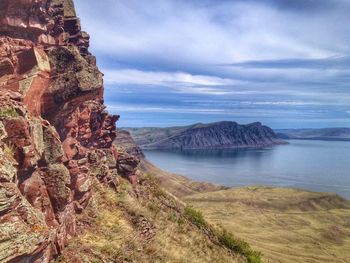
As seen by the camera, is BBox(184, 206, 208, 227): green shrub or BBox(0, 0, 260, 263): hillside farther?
BBox(184, 206, 208, 227): green shrub

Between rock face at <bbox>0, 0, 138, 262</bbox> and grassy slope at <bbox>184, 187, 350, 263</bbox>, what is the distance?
6483 centimetres

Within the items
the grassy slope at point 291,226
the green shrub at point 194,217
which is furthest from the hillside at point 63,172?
the grassy slope at point 291,226

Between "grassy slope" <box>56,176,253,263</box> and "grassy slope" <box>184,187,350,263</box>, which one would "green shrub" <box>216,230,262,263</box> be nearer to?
"grassy slope" <box>56,176,253,263</box>

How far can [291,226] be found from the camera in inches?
6093

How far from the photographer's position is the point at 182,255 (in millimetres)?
40906

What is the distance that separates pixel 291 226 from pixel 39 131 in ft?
478

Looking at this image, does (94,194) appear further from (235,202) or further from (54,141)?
(235,202)

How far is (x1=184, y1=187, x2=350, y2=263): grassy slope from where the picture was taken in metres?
107

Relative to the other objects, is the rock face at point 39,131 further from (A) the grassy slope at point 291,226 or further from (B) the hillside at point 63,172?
(A) the grassy slope at point 291,226

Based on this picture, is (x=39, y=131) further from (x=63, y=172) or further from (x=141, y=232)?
(x=141, y=232)

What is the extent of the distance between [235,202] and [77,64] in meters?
176

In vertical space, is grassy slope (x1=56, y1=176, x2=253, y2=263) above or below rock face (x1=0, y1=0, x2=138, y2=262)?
below

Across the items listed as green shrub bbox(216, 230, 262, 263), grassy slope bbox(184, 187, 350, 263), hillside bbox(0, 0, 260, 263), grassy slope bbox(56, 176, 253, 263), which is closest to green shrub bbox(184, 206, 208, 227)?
grassy slope bbox(56, 176, 253, 263)

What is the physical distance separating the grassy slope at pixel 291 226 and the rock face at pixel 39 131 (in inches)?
2552
